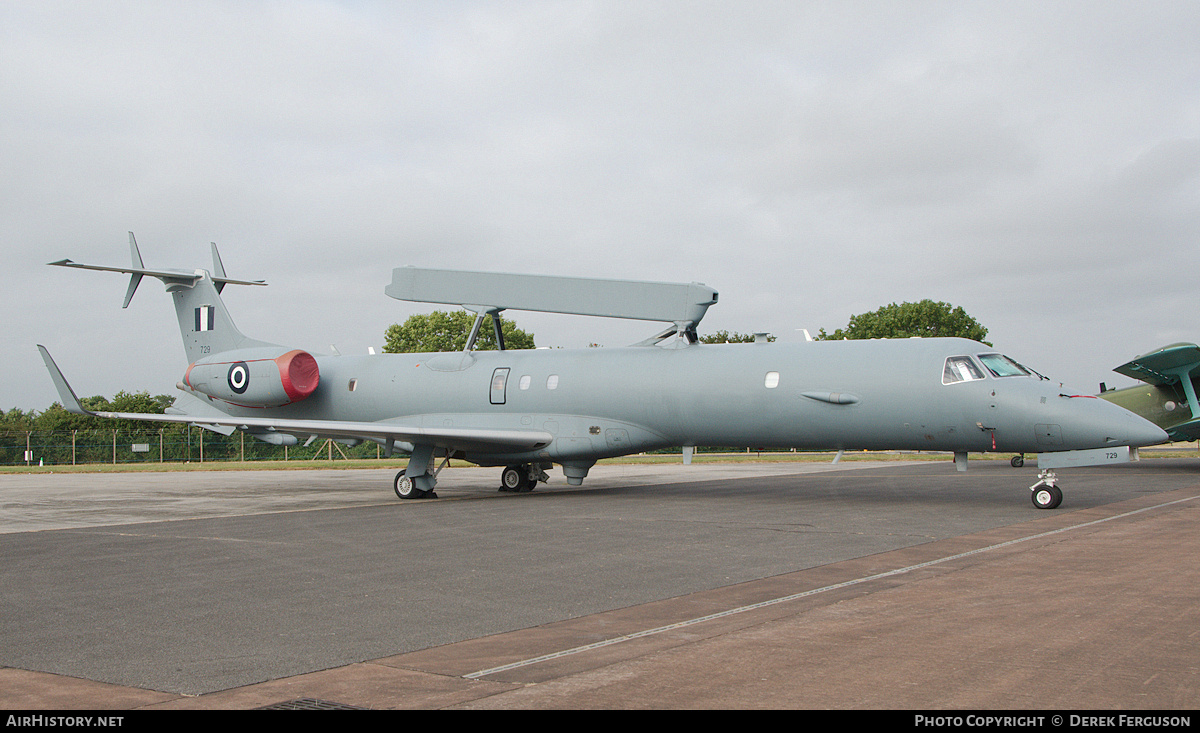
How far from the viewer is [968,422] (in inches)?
564

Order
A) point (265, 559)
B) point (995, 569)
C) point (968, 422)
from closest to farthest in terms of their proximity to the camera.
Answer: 1. point (995, 569)
2. point (265, 559)
3. point (968, 422)

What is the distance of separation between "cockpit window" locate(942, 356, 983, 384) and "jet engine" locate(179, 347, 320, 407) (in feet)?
48.6

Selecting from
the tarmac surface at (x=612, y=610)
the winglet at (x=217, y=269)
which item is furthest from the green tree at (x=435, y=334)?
the tarmac surface at (x=612, y=610)

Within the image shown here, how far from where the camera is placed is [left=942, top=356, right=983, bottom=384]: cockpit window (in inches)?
567

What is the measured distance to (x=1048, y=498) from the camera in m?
14.3

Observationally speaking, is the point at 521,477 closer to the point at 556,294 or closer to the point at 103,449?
the point at 556,294

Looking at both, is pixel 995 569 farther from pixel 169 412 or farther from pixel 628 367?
pixel 169 412

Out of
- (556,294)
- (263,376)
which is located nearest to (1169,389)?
(556,294)

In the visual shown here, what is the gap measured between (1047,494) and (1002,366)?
2259mm

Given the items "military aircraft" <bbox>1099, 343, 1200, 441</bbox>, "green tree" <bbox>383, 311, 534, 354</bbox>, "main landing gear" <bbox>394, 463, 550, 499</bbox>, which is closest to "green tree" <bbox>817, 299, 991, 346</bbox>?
"green tree" <bbox>383, 311, 534, 354</bbox>

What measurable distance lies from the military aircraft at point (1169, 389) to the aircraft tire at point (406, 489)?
Result: 63.5 ft
